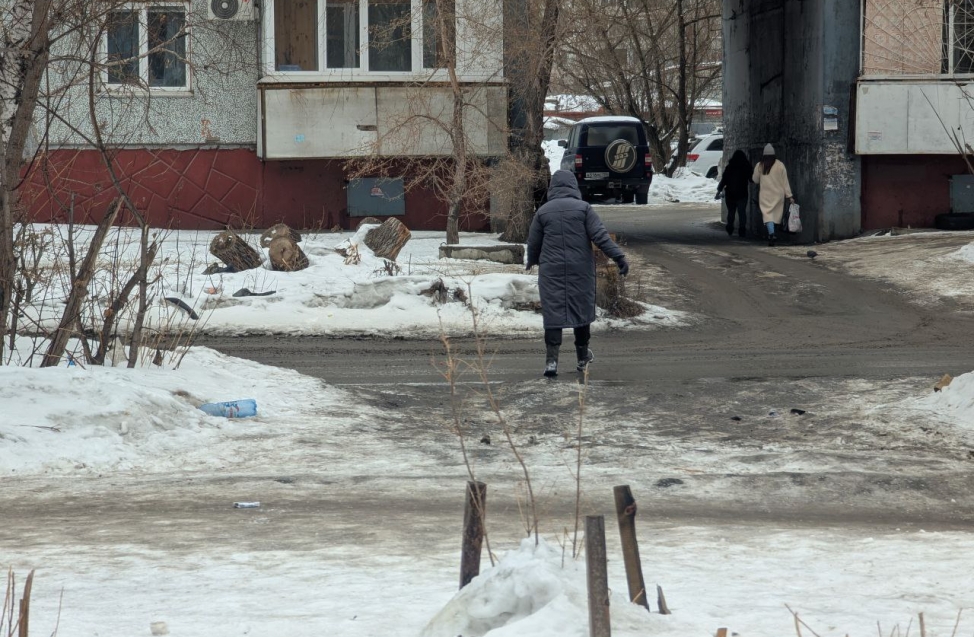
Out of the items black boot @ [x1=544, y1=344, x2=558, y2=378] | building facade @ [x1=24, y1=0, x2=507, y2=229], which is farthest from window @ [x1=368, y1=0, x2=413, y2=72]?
black boot @ [x1=544, y1=344, x2=558, y2=378]

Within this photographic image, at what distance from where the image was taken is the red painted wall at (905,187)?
831 inches

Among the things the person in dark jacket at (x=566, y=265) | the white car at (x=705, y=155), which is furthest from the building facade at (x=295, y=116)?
the white car at (x=705, y=155)

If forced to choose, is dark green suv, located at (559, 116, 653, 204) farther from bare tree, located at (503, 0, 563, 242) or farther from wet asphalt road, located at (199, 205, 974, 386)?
wet asphalt road, located at (199, 205, 974, 386)

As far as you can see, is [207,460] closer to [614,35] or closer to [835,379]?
[835,379]

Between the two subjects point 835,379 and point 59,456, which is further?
point 835,379

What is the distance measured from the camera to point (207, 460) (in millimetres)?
7488

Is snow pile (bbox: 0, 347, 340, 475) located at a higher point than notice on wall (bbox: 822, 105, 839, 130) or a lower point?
lower

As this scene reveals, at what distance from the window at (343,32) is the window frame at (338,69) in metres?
0.15

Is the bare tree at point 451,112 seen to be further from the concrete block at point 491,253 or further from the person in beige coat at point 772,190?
the person in beige coat at point 772,190

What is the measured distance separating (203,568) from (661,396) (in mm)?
5141

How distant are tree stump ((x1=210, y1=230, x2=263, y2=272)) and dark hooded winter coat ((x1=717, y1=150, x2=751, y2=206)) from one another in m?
10.4

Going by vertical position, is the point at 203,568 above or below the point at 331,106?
below

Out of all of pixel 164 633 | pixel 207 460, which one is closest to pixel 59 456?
pixel 207 460

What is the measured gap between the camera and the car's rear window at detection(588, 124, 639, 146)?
3197cm
